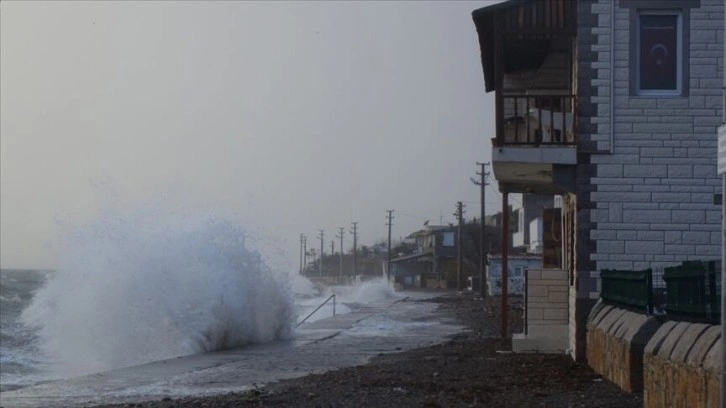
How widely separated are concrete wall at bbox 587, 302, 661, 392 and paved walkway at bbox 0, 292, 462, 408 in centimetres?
477

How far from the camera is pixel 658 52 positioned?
17859 millimetres

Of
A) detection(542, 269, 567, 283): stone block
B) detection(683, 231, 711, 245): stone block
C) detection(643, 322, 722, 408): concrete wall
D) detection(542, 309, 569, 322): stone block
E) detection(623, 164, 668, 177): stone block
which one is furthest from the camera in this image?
detection(542, 269, 567, 283): stone block

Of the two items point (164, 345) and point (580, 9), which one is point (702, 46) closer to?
point (580, 9)

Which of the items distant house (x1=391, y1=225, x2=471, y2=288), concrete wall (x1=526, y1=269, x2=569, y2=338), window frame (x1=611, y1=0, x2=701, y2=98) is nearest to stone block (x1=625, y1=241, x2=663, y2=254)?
window frame (x1=611, y1=0, x2=701, y2=98)

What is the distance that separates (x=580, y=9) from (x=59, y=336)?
20.5 metres

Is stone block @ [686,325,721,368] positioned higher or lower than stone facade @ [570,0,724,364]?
lower

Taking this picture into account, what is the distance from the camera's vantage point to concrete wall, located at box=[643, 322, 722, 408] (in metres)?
8.52

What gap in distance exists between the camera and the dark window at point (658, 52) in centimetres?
1784

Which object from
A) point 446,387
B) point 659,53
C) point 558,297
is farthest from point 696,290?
Answer: point 558,297

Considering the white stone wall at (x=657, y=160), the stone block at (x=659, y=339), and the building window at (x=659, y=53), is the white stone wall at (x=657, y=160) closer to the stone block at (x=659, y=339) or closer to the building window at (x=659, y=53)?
the building window at (x=659, y=53)

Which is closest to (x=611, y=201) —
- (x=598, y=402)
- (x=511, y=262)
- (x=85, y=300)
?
(x=598, y=402)

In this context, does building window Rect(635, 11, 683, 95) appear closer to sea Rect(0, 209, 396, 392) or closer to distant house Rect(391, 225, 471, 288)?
sea Rect(0, 209, 396, 392)

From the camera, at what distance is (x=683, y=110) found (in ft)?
58.1

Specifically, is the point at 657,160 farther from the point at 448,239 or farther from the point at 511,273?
the point at 448,239
